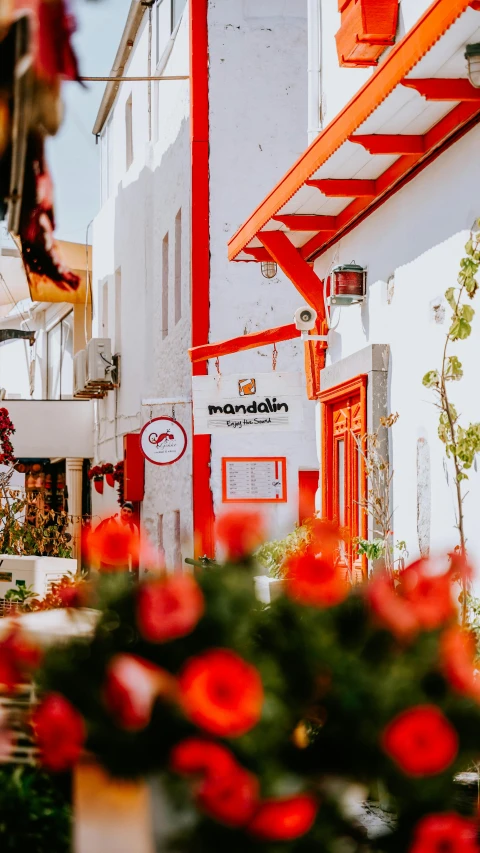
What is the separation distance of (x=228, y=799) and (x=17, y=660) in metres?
0.59

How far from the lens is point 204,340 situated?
14117 millimetres

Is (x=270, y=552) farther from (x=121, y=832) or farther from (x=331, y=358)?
(x=121, y=832)

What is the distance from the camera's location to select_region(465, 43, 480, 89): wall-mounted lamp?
589 centimetres

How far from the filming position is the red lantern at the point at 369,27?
322 inches

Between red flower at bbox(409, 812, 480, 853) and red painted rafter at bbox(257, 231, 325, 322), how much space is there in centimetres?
810

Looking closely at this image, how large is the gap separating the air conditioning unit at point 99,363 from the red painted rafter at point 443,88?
1446cm

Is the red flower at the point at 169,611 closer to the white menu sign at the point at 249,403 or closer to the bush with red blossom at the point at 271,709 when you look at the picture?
the bush with red blossom at the point at 271,709

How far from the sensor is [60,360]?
27.9m

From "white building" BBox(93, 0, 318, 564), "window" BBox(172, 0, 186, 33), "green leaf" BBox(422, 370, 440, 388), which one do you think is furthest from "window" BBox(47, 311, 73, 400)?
"green leaf" BBox(422, 370, 440, 388)

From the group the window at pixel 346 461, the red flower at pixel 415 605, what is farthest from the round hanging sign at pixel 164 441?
the red flower at pixel 415 605

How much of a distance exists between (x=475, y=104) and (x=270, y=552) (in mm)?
4584

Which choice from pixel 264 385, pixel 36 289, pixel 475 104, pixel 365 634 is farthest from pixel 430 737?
pixel 264 385

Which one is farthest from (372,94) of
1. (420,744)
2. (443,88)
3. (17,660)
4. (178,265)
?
(178,265)

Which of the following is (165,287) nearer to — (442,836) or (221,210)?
(221,210)
